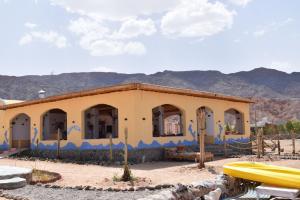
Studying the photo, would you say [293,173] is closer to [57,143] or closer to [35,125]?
[57,143]

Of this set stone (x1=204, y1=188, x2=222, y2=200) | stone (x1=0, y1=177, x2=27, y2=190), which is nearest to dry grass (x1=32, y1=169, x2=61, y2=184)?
stone (x1=0, y1=177, x2=27, y2=190)

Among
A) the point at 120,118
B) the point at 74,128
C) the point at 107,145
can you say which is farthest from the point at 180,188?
the point at 74,128

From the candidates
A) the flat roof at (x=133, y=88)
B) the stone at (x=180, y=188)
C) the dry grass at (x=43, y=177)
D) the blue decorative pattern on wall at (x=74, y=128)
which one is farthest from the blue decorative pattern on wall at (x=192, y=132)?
the stone at (x=180, y=188)

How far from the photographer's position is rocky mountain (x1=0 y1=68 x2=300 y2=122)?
86.9 metres

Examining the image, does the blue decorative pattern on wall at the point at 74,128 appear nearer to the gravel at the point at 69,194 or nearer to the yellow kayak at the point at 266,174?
the gravel at the point at 69,194

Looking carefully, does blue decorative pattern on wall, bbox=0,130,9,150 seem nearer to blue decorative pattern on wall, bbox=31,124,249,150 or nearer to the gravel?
blue decorative pattern on wall, bbox=31,124,249,150

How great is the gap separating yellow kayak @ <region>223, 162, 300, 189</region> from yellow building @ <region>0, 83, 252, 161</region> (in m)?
8.83

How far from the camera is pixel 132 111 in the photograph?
666 inches

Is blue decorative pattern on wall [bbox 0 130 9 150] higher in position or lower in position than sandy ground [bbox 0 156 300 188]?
higher

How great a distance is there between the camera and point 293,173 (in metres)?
7.75

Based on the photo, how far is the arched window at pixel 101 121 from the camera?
22984 millimetres

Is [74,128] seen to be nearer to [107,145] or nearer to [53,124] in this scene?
[107,145]

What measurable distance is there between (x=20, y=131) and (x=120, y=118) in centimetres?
1039

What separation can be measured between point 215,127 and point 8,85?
66736mm
